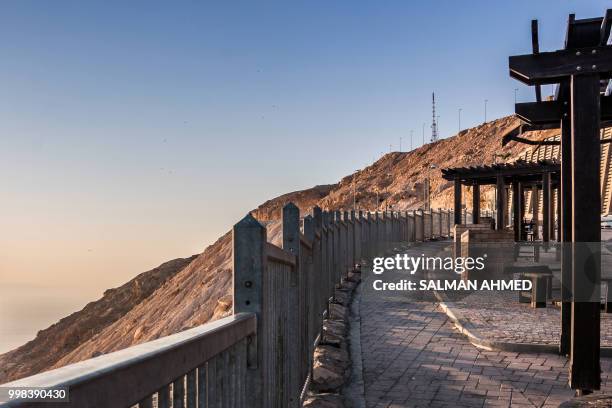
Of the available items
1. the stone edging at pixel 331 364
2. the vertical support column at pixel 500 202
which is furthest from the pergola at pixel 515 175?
the stone edging at pixel 331 364

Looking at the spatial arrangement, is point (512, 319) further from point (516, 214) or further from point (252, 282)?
point (516, 214)

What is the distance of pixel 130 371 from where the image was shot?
1537 millimetres

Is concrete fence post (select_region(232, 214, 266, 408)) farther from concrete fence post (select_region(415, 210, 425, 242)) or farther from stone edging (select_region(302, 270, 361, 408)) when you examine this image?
concrete fence post (select_region(415, 210, 425, 242))

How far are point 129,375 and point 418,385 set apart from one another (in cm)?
591

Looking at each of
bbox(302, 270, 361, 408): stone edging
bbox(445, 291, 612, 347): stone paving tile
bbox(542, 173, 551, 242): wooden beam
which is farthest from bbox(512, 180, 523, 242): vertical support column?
bbox(302, 270, 361, 408): stone edging

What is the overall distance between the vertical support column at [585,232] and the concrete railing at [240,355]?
2438mm

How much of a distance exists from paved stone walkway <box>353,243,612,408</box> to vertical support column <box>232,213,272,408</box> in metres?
3.50

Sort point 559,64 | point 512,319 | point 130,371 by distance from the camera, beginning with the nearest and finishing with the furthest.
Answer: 1. point 130,371
2. point 559,64
3. point 512,319

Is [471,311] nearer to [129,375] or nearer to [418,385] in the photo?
[418,385]

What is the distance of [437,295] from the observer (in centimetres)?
1378

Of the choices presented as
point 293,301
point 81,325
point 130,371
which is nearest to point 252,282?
point 130,371

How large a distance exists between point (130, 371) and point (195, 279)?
5473 centimetres

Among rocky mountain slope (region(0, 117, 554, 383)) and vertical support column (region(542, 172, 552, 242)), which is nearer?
vertical support column (region(542, 172, 552, 242))

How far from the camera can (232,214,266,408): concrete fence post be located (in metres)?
3.01
